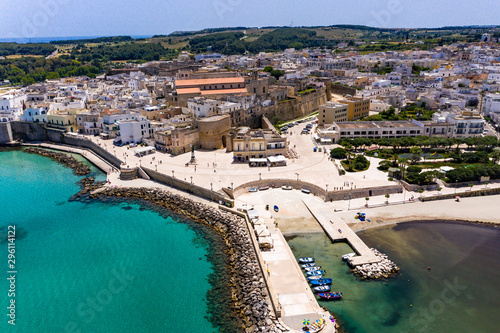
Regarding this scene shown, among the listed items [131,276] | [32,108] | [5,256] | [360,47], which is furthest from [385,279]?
[360,47]

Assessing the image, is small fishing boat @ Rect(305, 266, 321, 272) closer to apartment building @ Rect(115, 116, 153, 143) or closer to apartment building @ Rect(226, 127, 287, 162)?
apartment building @ Rect(226, 127, 287, 162)

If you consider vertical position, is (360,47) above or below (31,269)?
above

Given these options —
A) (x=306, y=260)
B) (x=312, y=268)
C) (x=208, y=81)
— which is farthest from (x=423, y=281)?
(x=208, y=81)

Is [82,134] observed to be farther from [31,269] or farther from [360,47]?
[360,47]

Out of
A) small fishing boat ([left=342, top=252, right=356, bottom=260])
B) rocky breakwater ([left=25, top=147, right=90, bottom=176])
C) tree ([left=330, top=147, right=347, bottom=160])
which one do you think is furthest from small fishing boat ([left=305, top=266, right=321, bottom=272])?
rocky breakwater ([left=25, top=147, right=90, bottom=176])

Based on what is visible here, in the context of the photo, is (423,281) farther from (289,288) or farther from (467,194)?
(467,194)

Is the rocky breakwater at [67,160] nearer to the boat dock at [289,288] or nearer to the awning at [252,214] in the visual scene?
the awning at [252,214]
